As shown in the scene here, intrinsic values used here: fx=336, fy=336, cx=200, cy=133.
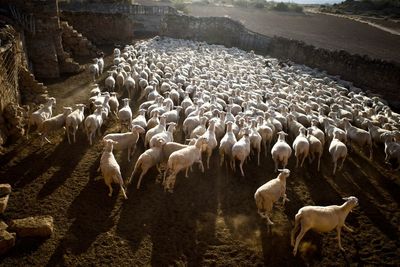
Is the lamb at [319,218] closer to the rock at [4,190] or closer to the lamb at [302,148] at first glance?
the lamb at [302,148]

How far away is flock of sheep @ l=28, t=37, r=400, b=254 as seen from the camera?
27.8ft

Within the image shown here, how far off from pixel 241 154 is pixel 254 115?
11.6 ft

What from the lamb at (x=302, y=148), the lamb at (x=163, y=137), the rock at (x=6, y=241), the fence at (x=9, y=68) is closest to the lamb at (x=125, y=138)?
the lamb at (x=163, y=137)

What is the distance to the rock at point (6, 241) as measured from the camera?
5980 mm

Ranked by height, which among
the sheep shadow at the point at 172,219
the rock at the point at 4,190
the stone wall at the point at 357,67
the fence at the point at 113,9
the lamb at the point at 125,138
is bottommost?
the sheep shadow at the point at 172,219

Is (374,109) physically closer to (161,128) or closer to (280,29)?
(161,128)

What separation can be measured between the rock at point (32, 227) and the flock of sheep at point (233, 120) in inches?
68.6

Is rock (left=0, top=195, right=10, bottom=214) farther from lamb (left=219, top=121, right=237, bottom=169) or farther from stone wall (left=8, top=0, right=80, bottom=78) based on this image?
stone wall (left=8, top=0, right=80, bottom=78)

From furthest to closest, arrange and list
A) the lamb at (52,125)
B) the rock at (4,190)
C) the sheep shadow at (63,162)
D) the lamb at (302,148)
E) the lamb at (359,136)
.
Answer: the lamb at (359,136)
the lamb at (52,125)
the lamb at (302,148)
the sheep shadow at (63,162)
the rock at (4,190)

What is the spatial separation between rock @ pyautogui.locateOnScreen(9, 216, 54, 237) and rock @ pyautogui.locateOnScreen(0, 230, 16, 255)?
0.20 metres

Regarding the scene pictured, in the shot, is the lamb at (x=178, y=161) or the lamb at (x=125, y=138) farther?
the lamb at (x=125, y=138)

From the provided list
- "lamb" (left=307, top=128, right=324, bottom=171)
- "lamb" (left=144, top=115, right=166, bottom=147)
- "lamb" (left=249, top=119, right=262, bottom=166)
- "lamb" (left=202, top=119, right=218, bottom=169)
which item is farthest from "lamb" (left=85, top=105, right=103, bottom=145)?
"lamb" (left=307, top=128, right=324, bottom=171)

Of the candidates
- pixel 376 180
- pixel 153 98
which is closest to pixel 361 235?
pixel 376 180

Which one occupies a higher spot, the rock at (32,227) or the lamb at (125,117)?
the lamb at (125,117)
